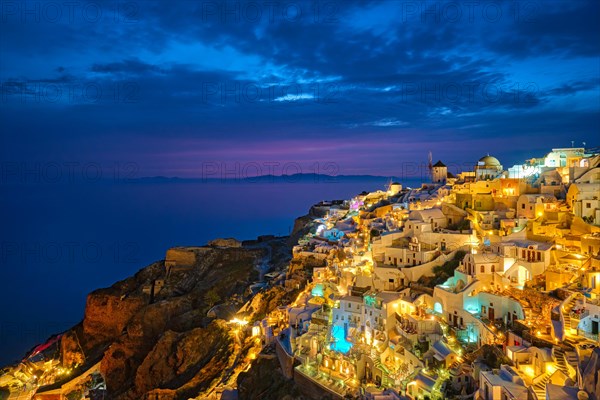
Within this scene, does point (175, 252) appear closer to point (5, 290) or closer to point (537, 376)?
point (537, 376)

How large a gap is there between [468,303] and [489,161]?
2781 centimetres

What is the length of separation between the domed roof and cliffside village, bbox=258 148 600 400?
8667mm

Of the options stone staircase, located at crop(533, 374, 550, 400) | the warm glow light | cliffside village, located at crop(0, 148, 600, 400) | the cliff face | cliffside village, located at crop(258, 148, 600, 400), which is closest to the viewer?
stone staircase, located at crop(533, 374, 550, 400)

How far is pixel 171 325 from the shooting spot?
42000 mm

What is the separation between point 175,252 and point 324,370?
37183mm

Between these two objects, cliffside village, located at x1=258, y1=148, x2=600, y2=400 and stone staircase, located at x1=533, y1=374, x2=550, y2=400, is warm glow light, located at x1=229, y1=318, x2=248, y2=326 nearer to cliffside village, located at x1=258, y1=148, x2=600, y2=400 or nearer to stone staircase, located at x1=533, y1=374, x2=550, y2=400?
cliffside village, located at x1=258, y1=148, x2=600, y2=400

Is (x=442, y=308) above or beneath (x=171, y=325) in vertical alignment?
above

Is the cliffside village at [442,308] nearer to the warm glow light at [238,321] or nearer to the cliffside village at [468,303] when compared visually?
the cliffside village at [468,303]

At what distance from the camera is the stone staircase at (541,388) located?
14.6 m

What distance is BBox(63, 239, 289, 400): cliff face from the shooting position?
1331 inches

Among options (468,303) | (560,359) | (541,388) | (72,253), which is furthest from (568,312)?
(72,253)

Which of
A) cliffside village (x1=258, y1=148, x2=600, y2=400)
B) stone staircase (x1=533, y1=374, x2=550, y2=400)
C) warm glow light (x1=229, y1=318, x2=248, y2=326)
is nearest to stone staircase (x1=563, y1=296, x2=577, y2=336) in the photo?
cliffside village (x1=258, y1=148, x2=600, y2=400)

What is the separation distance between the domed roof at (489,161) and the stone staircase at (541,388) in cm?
3295

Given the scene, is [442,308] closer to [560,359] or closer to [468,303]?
[468,303]
